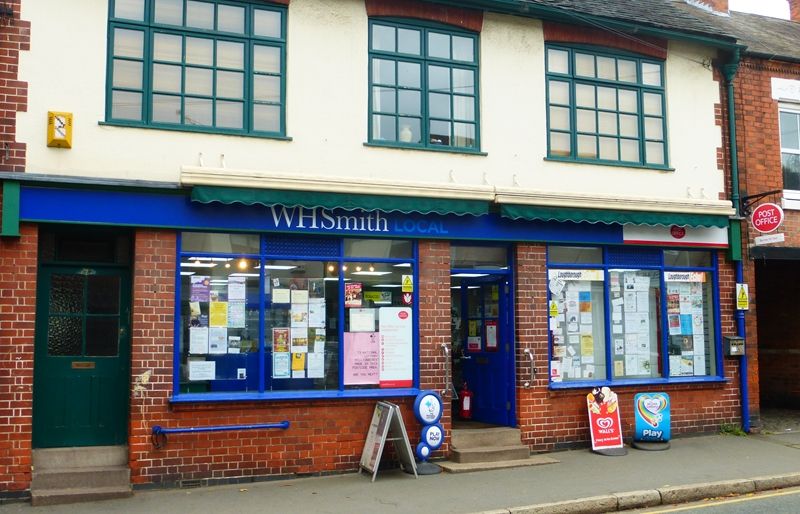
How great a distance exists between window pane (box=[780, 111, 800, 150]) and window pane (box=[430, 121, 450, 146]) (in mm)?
6291

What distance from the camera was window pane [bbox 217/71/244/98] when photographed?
10.0m

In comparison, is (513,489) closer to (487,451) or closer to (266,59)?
(487,451)

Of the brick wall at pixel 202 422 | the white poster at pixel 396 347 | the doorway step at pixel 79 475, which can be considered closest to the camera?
the doorway step at pixel 79 475

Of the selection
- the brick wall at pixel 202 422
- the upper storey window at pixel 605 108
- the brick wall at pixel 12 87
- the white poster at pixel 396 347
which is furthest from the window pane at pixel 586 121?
the brick wall at pixel 12 87

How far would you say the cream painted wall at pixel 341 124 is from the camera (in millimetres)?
9242

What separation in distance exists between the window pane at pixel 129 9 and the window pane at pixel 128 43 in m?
0.18

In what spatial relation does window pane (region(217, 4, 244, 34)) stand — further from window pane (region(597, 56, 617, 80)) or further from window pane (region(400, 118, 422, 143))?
window pane (region(597, 56, 617, 80))

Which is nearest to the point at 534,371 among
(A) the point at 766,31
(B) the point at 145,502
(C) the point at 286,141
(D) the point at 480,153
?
(D) the point at 480,153

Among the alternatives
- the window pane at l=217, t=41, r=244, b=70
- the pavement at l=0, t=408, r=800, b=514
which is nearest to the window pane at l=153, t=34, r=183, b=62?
the window pane at l=217, t=41, r=244, b=70

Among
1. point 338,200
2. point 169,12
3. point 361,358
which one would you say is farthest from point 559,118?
point 169,12

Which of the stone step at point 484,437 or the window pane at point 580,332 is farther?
the window pane at point 580,332

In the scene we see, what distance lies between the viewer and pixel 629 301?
1209 cm

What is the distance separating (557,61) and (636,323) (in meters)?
4.20

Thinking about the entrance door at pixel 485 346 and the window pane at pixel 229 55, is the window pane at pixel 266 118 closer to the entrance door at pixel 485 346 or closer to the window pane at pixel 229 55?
the window pane at pixel 229 55
